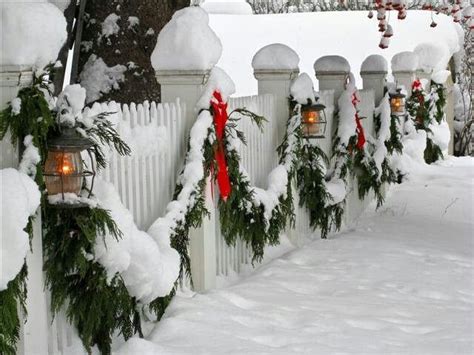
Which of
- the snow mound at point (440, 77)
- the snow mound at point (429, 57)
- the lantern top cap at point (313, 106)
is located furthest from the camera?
the snow mound at point (429, 57)

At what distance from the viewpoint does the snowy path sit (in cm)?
455

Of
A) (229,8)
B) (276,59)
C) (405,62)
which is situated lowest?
(276,59)

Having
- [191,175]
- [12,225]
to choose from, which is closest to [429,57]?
[191,175]

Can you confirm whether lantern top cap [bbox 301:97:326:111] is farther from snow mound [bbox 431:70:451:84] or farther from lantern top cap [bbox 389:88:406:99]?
snow mound [bbox 431:70:451:84]

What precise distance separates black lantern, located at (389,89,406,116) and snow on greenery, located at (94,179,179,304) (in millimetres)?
6454

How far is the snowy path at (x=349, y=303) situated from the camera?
4.55 m

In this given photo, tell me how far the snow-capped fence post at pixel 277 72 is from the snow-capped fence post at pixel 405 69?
5.37 m

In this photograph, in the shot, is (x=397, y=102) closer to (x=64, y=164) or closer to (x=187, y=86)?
(x=187, y=86)

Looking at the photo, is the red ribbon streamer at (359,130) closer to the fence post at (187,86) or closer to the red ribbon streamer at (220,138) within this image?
the red ribbon streamer at (220,138)

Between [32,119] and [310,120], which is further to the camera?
[310,120]

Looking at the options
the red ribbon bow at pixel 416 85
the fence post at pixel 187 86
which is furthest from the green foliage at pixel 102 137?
the red ribbon bow at pixel 416 85

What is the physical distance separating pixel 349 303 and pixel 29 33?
3.03 metres

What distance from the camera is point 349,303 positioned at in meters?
5.51

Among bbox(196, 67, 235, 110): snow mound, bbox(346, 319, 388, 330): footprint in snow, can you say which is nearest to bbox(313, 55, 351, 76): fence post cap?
bbox(196, 67, 235, 110): snow mound
